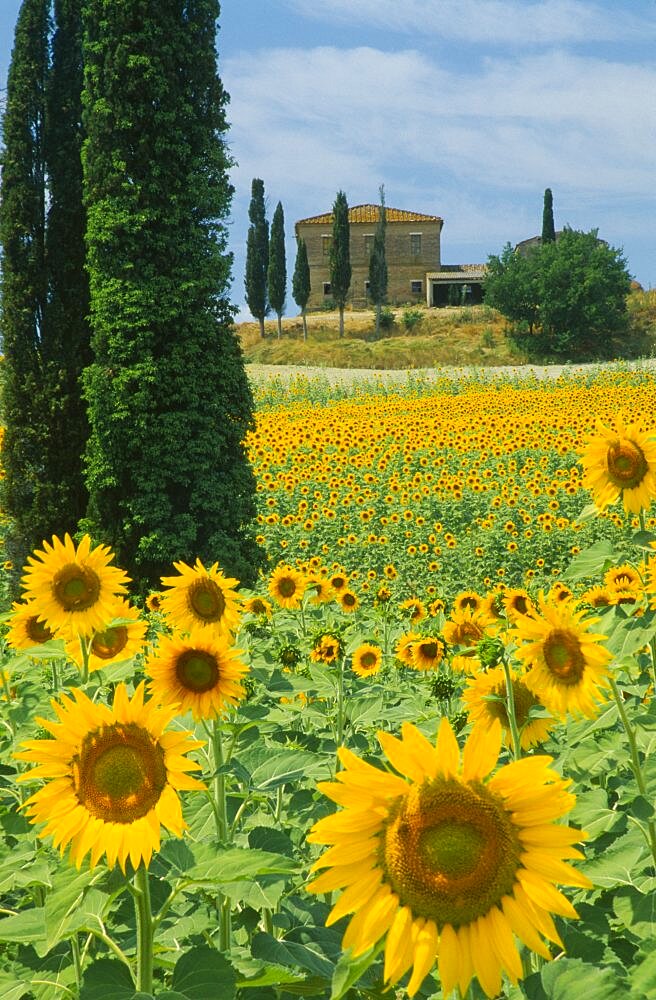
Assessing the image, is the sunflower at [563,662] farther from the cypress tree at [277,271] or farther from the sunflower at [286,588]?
the cypress tree at [277,271]

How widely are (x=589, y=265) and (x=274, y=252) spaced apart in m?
16.3

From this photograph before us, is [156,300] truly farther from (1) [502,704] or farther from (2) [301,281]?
(2) [301,281]

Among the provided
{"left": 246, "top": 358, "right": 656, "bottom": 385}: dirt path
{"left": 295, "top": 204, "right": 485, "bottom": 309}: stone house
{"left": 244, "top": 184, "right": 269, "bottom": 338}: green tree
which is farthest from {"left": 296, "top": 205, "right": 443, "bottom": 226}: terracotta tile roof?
{"left": 246, "top": 358, "right": 656, "bottom": 385}: dirt path

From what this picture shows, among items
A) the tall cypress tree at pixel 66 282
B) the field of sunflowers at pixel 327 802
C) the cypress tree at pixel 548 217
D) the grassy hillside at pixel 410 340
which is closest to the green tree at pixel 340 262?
the grassy hillside at pixel 410 340

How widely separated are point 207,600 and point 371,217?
58.6 meters

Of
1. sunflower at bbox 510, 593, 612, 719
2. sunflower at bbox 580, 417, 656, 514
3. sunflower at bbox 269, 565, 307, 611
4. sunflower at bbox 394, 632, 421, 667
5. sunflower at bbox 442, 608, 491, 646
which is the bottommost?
sunflower at bbox 394, 632, 421, 667

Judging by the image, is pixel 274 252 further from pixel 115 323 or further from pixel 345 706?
pixel 345 706

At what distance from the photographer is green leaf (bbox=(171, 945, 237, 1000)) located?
134cm

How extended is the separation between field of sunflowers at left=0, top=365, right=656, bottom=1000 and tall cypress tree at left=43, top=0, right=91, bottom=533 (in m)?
5.47

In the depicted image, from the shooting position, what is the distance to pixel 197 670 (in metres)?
2.10

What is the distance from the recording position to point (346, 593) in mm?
5621

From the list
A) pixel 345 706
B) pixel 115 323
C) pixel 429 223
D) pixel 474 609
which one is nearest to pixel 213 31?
pixel 115 323

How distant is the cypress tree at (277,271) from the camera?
153 feet

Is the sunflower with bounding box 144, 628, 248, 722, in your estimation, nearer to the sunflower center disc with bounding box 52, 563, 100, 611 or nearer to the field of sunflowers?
the field of sunflowers
